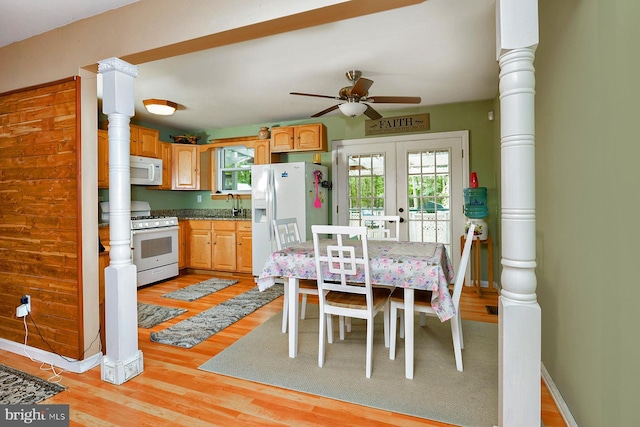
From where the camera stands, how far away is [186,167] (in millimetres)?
5297

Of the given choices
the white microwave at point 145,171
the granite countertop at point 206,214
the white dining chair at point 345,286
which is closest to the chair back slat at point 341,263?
the white dining chair at point 345,286

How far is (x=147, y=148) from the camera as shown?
4777mm

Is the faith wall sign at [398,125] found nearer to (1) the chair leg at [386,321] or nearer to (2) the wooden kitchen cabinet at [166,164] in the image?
(1) the chair leg at [386,321]

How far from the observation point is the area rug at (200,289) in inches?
157

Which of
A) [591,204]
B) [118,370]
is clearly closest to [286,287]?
[118,370]

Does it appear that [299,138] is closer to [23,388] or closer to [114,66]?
[114,66]

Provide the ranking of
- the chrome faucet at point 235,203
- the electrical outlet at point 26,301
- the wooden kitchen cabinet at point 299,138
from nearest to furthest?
the electrical outlet at point 26,301, the wooden kitchen cabinet at point 299,138, the chrome faucet at point 235,203

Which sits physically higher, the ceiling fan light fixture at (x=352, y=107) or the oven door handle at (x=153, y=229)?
the ceiling fan light fixture at (x=352, y=107)

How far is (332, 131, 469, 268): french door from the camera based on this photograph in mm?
4406

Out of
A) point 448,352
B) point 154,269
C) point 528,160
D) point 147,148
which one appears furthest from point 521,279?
point 147,148

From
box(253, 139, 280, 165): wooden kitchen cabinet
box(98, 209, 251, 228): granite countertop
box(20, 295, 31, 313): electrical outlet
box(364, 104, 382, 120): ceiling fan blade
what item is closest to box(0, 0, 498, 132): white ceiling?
box(364, 104, 382, 120): ceiling fan blade

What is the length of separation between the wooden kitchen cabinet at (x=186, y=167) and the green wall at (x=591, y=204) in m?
4.65

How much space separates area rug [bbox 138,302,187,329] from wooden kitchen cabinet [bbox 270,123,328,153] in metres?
2.58

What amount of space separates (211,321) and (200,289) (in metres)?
1.29
